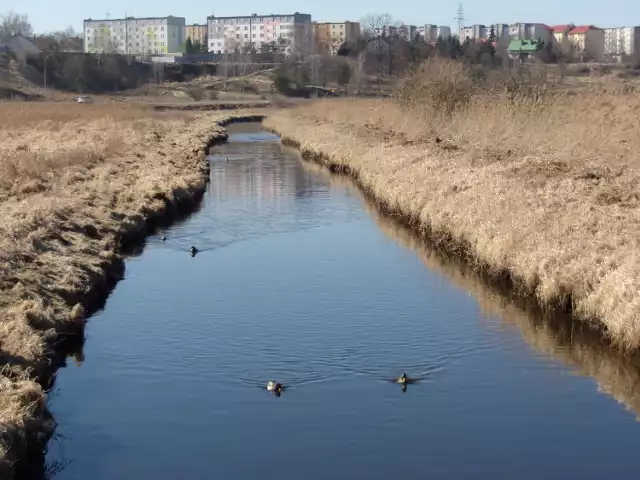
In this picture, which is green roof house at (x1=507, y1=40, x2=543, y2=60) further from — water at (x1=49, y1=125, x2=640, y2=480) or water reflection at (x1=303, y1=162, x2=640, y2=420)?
water at (x1=49, y1=125, x2=640, y2=480)

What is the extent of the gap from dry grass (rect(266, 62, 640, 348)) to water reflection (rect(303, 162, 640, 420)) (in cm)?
26

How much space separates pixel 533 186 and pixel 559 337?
7.55 metres

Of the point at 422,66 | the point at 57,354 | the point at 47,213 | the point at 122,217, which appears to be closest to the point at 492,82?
the point at 422,66

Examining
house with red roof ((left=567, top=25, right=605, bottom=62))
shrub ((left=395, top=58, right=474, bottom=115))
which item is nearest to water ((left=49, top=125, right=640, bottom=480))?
A: shrub ((left=395, top=58, right=474, bottom=115))

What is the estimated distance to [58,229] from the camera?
1809 centimetres

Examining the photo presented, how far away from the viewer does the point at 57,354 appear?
12.3m

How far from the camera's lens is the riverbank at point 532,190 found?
13.8 m

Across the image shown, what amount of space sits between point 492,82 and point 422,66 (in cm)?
292

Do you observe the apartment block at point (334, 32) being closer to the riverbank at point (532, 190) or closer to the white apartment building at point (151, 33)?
the white apartment building at point (151, 33)

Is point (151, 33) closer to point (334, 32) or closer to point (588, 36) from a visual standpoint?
point (334, 32)

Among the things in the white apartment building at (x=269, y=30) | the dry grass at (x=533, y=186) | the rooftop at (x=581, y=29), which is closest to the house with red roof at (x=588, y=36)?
the rooftop at (x=581, y=29)

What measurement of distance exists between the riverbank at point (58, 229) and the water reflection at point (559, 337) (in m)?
6.09

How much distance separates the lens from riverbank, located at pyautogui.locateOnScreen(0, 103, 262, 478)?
971cm

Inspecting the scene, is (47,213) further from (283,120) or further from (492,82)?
(283,120)
